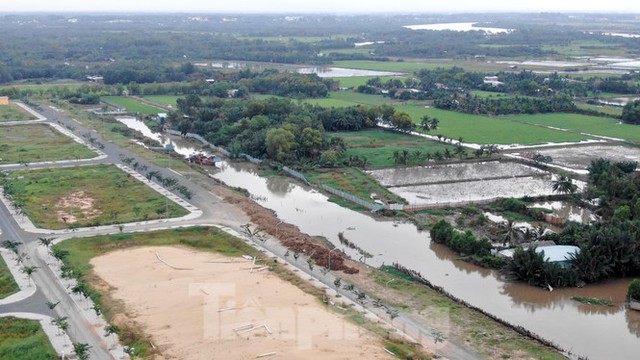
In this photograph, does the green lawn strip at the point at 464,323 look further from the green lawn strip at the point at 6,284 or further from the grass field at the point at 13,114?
the grass field at the point at 13,114

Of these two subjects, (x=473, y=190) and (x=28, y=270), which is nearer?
(x=28, y=270)

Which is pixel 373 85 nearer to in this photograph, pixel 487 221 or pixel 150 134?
pixel 150 134

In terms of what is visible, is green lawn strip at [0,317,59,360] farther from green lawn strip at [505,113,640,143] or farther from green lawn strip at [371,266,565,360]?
green lawn strip at [505,113,640,143]

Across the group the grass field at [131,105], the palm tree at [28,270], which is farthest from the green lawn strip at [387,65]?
the palm tree at [28,270]

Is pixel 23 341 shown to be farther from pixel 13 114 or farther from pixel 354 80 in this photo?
pixel 354 80

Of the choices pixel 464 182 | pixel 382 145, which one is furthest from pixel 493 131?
pixel 464 182

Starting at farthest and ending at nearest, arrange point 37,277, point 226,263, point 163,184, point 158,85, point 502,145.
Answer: point 158,85 → point 502,145 → point 163,184 → point 226,263 → point 37,277

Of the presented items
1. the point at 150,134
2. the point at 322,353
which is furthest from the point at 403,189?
the point at 150,134
